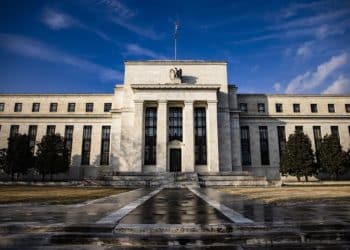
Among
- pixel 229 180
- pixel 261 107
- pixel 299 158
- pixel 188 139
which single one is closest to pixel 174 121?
pixel 188 139

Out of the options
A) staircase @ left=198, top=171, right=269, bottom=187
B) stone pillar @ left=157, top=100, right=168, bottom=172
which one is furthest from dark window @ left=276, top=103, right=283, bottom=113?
stone pillar @ left=157, top=100, right=168, bottom=172

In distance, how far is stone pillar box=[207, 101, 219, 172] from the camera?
39.6 m

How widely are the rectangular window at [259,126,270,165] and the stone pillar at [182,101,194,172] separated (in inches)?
633

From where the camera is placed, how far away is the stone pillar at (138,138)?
39625 mm

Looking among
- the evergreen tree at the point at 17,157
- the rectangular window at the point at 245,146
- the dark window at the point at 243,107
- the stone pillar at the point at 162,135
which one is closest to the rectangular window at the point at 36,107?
the evergreen tree at the point at 17,157

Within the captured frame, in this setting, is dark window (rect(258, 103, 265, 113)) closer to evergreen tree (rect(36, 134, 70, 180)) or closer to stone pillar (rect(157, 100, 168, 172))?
stone pillar (rect(157, 100, 168, 172))

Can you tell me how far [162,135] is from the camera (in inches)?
1585

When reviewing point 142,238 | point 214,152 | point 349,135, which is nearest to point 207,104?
point 214,152

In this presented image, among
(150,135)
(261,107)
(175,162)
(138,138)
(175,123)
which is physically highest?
(261,107)

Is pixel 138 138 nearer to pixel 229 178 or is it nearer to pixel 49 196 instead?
pixel 229 178

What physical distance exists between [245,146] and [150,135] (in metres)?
18.5

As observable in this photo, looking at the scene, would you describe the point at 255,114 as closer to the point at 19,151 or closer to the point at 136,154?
the point at 136,154

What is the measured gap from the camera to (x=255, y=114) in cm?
5022

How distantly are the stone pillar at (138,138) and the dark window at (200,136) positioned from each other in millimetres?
8553
